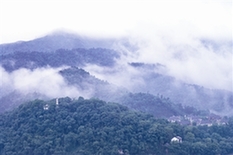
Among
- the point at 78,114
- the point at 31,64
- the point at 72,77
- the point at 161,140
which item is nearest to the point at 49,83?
the point at 72,77

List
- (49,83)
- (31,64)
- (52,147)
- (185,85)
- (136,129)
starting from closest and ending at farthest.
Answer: (52,147)
(136,129)
(49,83)
(31,64)
(185,85)

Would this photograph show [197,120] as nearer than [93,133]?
No

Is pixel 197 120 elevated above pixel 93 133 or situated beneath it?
elevated above

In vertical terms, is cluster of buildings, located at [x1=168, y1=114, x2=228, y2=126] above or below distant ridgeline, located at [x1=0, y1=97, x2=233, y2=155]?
above

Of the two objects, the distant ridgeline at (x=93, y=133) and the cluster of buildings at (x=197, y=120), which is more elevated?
the cluster of buildings at (x=197, y=120)

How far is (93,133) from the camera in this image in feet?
115

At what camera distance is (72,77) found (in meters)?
57.1

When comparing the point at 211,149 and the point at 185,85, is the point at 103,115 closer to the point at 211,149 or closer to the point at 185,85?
the point at 211,149

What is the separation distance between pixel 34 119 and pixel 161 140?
9.22 m

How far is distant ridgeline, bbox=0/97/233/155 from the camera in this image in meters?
33.9

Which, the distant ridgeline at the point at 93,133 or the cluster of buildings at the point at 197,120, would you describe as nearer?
the distant ridgeline at the point at 93,133

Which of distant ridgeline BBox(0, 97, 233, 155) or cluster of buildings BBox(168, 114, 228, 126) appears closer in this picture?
distant ridgeline BBox(0, 97, 233, 155)

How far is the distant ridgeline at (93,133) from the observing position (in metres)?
33.9

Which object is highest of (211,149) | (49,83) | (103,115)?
(49,83)
